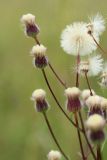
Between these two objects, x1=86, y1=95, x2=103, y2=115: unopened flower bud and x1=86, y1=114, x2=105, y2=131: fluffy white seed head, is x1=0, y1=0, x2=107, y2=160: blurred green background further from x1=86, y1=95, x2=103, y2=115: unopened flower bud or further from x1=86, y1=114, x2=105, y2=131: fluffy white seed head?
x1=86, y1=114, x2=105, y2=131: fluffy white seed head

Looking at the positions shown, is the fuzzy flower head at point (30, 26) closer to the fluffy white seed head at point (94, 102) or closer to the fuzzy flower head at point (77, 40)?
the fuzzy flower head at point (77, 40)

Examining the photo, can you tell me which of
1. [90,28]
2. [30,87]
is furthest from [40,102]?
[30,87]

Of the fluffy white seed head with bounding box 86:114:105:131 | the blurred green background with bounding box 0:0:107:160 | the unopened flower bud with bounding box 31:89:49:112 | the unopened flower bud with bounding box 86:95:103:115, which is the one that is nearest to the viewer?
the fluffy white seed head with bounding box 86:114:105:131

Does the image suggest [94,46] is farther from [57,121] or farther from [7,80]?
[7,80]

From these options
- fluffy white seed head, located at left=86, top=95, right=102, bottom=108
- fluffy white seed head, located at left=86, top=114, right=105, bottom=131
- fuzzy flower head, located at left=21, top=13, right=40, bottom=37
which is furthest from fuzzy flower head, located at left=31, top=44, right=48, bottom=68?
fluffy white seed head, located at left=86, top=114, right=105, bottom=131

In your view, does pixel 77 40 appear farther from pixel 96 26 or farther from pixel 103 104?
pixel 103 104

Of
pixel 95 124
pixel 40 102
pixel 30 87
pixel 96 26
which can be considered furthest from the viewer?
pixel 30 87

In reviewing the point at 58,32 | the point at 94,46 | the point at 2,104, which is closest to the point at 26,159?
the point at 2,104
